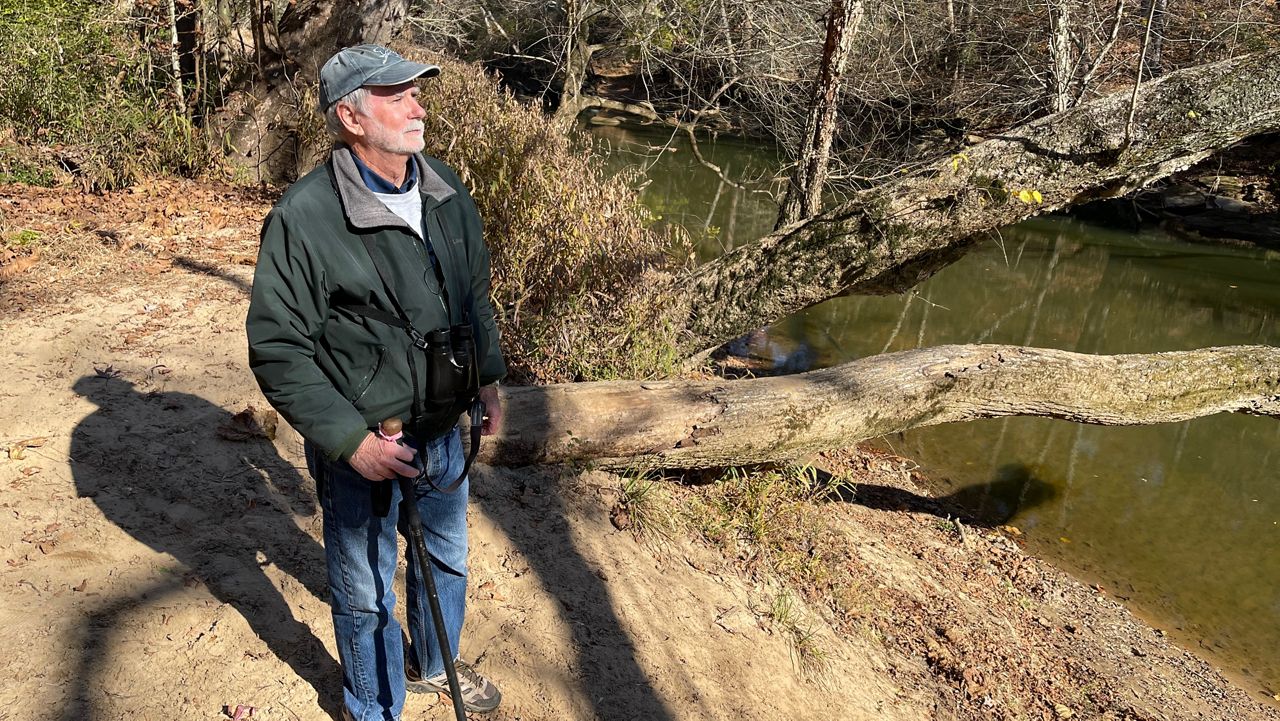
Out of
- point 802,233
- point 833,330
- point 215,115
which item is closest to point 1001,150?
point 802,233

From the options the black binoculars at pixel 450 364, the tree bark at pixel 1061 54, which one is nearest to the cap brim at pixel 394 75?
the black binoculars at pixel 450 364

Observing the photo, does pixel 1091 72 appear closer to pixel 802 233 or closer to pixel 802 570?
pixel 802 233

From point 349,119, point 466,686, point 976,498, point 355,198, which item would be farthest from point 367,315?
point 976,498

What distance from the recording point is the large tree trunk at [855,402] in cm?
455

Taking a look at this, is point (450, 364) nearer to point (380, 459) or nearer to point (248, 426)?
point (380, 459)

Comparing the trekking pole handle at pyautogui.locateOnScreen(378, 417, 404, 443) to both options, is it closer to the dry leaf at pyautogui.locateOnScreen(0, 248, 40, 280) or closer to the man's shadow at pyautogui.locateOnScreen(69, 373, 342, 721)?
the man's shadow at pyautogui.locateOnScreen(69, 373, 342, 721)

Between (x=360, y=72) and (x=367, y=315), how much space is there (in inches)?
22.9

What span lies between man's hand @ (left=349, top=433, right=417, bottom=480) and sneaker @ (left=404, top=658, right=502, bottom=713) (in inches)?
41.5

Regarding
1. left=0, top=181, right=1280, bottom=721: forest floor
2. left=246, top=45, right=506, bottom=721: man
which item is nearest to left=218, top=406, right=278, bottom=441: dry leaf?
left=0, top=181, right=1280, bottom=721: forest floor

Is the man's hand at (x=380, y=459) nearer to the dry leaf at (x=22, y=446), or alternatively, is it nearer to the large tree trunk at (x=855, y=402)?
the large tree trunk at (x=855, y=402)

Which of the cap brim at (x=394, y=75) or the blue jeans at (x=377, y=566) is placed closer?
the cap brim at (x=394, y=75)

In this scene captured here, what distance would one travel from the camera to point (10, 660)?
2.68 metres

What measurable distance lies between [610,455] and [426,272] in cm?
245

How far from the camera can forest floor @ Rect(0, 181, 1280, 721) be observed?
2957 mm
